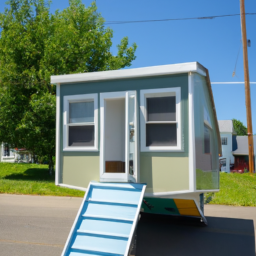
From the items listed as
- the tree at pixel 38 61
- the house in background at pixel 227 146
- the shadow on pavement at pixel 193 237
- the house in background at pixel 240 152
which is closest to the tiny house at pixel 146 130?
the shadow on pavement at pixel 193 237

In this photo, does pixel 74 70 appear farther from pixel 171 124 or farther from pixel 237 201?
pixel 171 124

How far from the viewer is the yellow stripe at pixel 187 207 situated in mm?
5759

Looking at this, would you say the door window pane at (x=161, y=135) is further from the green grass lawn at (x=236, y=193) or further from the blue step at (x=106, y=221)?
the green grass lawn at (x=236, y=193)

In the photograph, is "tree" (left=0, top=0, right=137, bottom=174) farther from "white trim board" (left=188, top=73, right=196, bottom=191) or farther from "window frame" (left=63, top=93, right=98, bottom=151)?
"white trim board" (left=188, top=73, right=196, bottom=191)

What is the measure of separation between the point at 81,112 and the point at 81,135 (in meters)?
0.43

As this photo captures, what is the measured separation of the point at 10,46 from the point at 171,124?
1308 cm

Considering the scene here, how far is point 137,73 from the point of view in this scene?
215 inches

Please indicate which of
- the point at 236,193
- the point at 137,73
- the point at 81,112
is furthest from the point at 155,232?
the point at 236,193

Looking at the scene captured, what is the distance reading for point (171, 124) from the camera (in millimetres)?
5402

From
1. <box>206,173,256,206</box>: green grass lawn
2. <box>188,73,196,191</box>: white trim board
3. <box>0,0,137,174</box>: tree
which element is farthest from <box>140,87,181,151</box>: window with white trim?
<box>0,0,137,174</box>: tree

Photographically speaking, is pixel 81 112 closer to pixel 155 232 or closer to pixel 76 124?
pixel 76 124

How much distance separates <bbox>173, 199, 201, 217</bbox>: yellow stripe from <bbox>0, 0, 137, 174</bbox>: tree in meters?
→ 9.52

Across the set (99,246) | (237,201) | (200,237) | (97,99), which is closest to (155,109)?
(97,99)

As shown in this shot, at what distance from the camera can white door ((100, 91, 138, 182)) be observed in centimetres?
530
